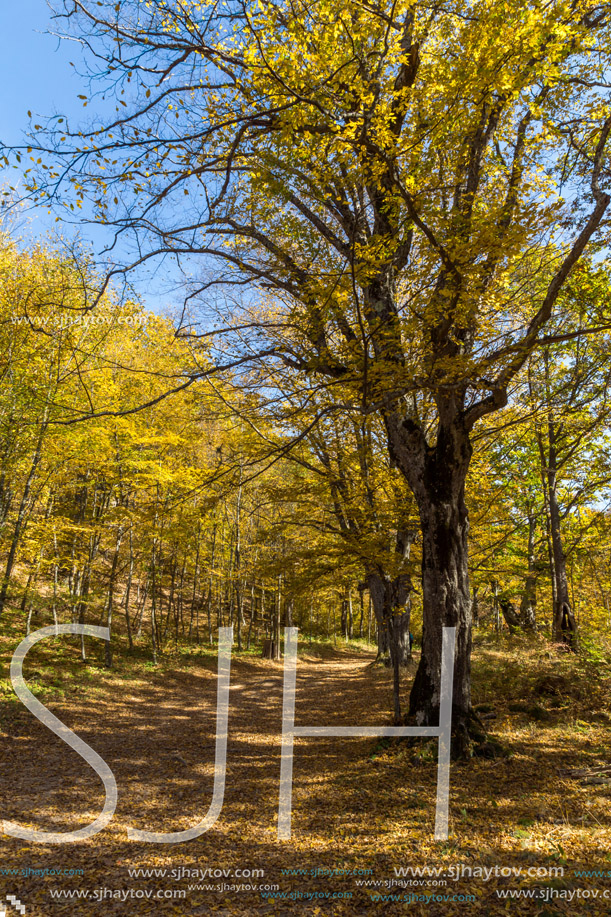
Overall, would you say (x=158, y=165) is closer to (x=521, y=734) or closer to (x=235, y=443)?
(x=235, y=443)

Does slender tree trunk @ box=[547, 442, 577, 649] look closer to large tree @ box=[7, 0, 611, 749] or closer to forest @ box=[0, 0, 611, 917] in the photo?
forest @ box=[0, 0, 611, 917]

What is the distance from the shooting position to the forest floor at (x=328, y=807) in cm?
324

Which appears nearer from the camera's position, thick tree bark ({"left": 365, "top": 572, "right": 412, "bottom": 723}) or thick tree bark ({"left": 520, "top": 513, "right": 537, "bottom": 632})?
thick tree bark ({"left": 365, "top": 572, "right": 412, "bottom": 723})

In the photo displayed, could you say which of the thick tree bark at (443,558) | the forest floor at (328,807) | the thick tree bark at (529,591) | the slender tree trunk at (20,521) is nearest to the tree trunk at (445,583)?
the thick tree bark at (443,558)

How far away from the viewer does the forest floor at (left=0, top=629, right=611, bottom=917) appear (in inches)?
128

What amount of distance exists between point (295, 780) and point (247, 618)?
22.7 metres

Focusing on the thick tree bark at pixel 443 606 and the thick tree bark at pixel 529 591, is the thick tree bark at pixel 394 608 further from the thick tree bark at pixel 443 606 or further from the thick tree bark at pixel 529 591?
the thick tree bark at pixel 529 591

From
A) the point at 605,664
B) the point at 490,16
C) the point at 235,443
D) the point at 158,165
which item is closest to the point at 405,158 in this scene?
the point at 490,16

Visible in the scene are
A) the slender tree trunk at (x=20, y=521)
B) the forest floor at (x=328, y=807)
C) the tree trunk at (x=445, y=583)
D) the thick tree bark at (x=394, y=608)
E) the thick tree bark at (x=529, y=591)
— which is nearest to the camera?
the forest floor at (x=328, y=807)

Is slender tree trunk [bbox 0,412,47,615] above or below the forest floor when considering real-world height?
above

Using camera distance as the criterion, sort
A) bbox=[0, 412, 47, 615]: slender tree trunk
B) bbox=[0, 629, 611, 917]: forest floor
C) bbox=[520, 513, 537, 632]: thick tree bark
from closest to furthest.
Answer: bbox=[0, 629, 611, 917]: forest floor, bbox=[0, 412, 47, 615]: slender tree trunk, bbox=[520, 513, 537, 632]: thick tree bark

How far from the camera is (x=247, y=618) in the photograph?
27.4 metres

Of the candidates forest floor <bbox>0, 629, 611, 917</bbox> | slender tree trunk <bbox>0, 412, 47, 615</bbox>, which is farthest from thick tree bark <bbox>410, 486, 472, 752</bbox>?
slender tree trunk <bbox>0, 412, 47, 615</bbox>

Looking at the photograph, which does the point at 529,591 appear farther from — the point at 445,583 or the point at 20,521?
the point at 20,521
